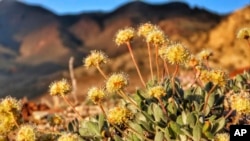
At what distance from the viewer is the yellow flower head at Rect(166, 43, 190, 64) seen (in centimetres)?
383

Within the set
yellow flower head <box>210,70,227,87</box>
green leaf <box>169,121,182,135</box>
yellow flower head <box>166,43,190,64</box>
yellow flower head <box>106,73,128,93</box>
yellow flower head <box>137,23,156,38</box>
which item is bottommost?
green leaf <box>169,121,182,135</box>

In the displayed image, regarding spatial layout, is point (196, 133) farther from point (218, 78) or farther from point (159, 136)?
point (218, 78)

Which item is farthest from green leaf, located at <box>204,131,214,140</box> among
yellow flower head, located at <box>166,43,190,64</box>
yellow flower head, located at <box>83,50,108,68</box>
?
yellow flower head, located at <box>83,50,108,68</box>

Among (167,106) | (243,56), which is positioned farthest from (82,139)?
(243,56)

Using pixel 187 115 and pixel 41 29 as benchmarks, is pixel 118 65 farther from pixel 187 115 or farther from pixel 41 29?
pixel 41 29

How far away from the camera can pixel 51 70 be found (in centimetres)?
11725

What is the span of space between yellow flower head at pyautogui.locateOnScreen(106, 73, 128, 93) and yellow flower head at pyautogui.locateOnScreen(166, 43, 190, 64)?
0.38 meters

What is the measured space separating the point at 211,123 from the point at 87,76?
50.1 meters

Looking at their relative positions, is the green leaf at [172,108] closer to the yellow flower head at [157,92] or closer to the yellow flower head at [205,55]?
the yellow flower head at [157,92]

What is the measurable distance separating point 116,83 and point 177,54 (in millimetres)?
510

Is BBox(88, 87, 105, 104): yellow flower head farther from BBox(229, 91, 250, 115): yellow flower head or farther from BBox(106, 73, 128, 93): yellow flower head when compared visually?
BBox(229, 91, 250, 115): yellow flower head

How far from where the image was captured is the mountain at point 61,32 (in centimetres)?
11213

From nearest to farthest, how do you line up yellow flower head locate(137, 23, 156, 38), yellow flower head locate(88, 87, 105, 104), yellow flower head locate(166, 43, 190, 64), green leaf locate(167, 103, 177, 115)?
1. yellow flower head locate(166, 43, 190, 64)
2. yellow flower head locate(88, 87, 105, 104)
3. green leaf locate(167, 103, 177, 115)
4. yellow flower head locate(137, 23, 156, 38)

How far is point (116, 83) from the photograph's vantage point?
3.86 m
